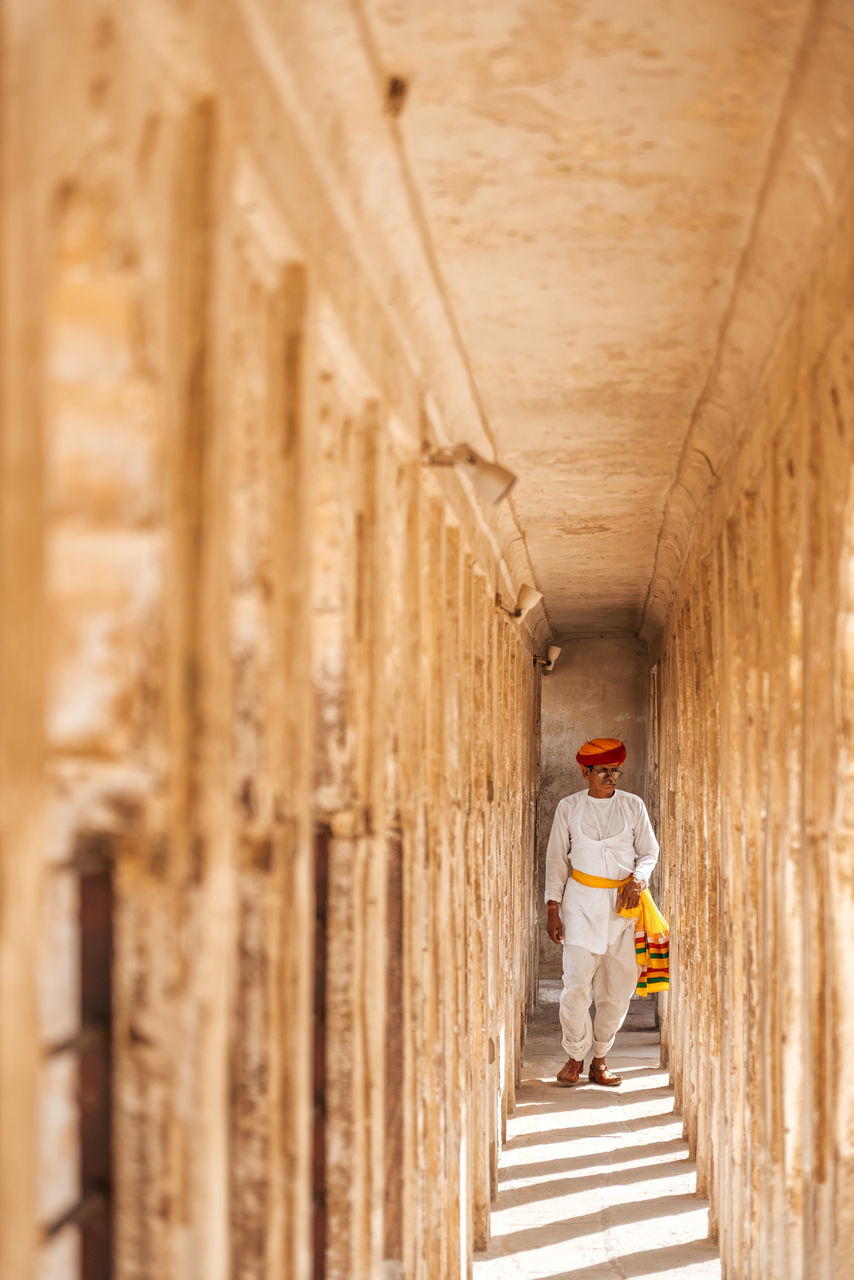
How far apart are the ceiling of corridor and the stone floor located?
4.02 m

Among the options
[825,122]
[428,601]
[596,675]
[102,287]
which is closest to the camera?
[102,287]

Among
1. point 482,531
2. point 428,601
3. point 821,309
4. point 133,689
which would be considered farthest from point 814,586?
point 482,531

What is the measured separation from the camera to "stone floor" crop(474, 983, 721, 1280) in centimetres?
650

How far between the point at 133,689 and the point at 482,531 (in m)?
5.61

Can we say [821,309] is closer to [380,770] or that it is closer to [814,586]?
[814,586]

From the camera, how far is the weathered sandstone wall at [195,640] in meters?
1.53

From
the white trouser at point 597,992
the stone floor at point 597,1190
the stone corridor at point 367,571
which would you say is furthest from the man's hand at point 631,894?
the stone corridor at point 367,571

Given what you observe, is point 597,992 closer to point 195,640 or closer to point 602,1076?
point 602,1076

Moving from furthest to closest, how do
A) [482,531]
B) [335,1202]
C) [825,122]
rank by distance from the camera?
1. [482,531]
2. [335,1202]
3. [825,122]

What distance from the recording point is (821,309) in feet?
11.8

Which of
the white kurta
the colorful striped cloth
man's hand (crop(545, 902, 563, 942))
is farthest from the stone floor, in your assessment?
the white kurta

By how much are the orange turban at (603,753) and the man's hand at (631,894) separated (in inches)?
39.3

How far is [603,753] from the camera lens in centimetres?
1094

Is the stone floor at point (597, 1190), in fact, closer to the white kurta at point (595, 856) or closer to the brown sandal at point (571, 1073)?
the brown sandal at point (571, 1073)
